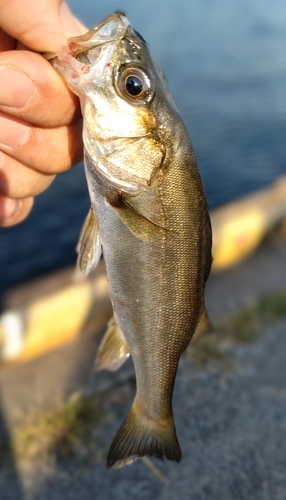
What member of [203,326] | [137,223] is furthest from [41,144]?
[203,326]

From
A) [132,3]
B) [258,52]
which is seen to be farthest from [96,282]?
[132,3]

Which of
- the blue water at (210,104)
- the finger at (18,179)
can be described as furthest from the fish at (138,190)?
the blue water at (210,104)

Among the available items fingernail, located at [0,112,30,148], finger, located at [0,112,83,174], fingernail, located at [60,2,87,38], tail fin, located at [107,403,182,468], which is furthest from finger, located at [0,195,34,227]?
tail fin, located at [107,403,182,468]

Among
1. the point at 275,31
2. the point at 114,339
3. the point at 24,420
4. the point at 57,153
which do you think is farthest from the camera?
the point at 275,31

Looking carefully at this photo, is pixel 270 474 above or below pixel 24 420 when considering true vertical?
above

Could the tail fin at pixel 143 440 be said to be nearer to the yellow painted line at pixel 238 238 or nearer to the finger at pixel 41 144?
the finger at pixel 41 144

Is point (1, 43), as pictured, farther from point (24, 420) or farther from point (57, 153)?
point (24, 420)

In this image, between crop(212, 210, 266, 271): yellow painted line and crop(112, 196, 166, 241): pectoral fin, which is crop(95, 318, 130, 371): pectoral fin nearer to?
crop(112, 196, 166, 241): pectoral fin
